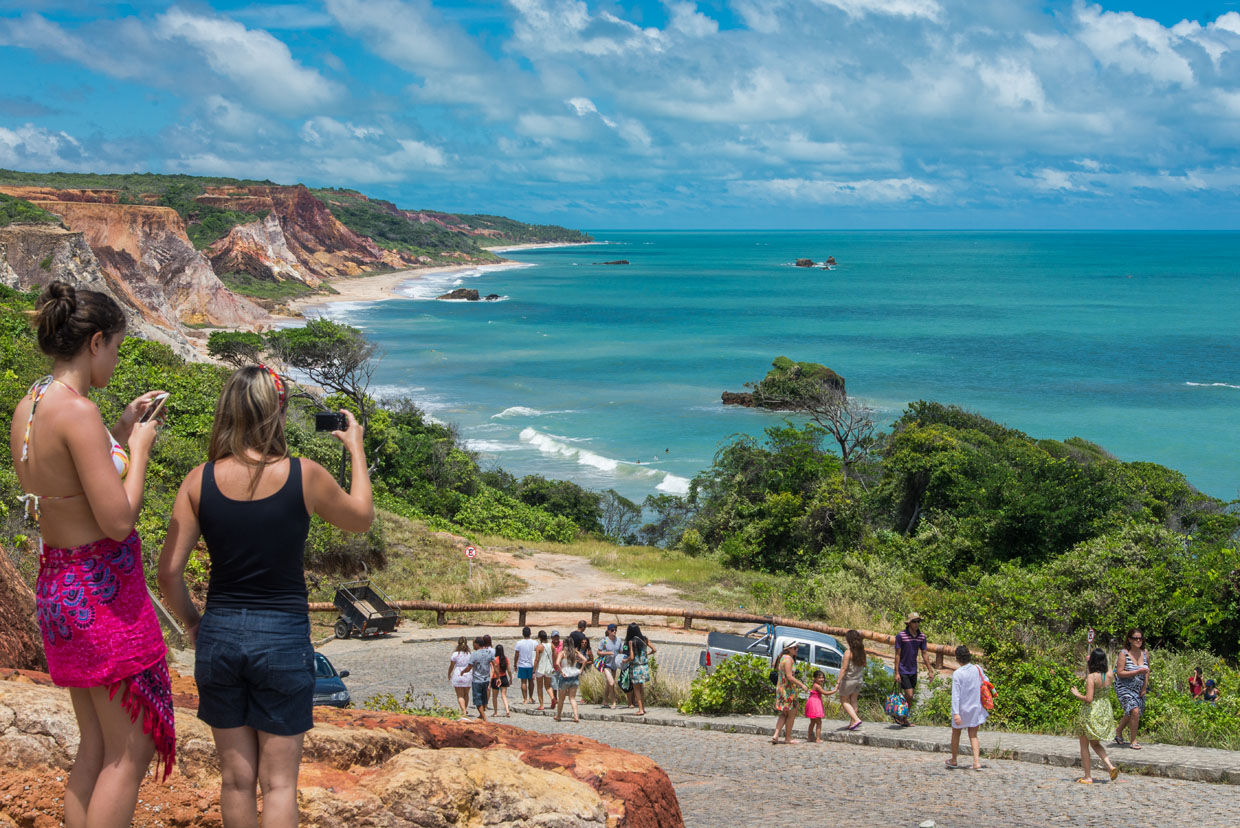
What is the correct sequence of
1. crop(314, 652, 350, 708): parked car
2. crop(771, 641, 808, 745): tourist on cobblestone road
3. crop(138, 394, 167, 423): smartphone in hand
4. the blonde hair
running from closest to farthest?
the blonde hair < crop(138, 394, 167, 423): smartphone in hand < crop(771, 641, 808, 745): tourist on cobblestone road < crop(314, 652, 350, 708): parked car

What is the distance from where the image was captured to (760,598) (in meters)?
22.3

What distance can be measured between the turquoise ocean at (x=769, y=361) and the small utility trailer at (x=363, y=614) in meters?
22.0

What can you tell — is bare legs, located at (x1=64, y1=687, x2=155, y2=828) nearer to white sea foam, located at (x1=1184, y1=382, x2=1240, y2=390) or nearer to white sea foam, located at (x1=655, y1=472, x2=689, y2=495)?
white sea foam, located at (x1=655, y1=472, x2=689, y2=495)

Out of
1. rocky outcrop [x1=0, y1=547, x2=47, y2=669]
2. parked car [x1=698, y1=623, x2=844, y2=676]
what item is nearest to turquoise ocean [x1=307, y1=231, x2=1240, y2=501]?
parked car [x1=698, y1=623, x2=844, y2=676]

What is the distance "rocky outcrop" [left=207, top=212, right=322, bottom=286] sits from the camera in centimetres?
9962

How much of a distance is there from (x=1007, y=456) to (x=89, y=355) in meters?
25.5

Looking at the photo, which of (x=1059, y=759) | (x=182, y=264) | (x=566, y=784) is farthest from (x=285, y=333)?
(x=566, y=784)

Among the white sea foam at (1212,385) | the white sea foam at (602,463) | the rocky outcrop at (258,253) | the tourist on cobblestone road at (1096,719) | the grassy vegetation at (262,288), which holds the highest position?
the rocky outcrop at (258,253)

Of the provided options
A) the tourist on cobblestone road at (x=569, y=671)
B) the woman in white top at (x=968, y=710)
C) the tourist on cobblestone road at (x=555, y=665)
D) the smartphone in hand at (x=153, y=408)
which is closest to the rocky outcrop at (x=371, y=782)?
the smartphone in hand at (x=153, y=408)

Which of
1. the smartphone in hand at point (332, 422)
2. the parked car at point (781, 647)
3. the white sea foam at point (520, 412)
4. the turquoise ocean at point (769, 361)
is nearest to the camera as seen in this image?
the smartphone in hand at point (332, 422)

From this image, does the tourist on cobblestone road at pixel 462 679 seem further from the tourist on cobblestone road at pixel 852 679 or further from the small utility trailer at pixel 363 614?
the small utility trailer at pixel 363 614

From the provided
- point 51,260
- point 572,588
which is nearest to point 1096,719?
point 572,588

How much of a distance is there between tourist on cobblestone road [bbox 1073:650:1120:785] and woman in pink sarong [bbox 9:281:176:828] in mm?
7551

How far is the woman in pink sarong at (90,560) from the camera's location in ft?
9.86
